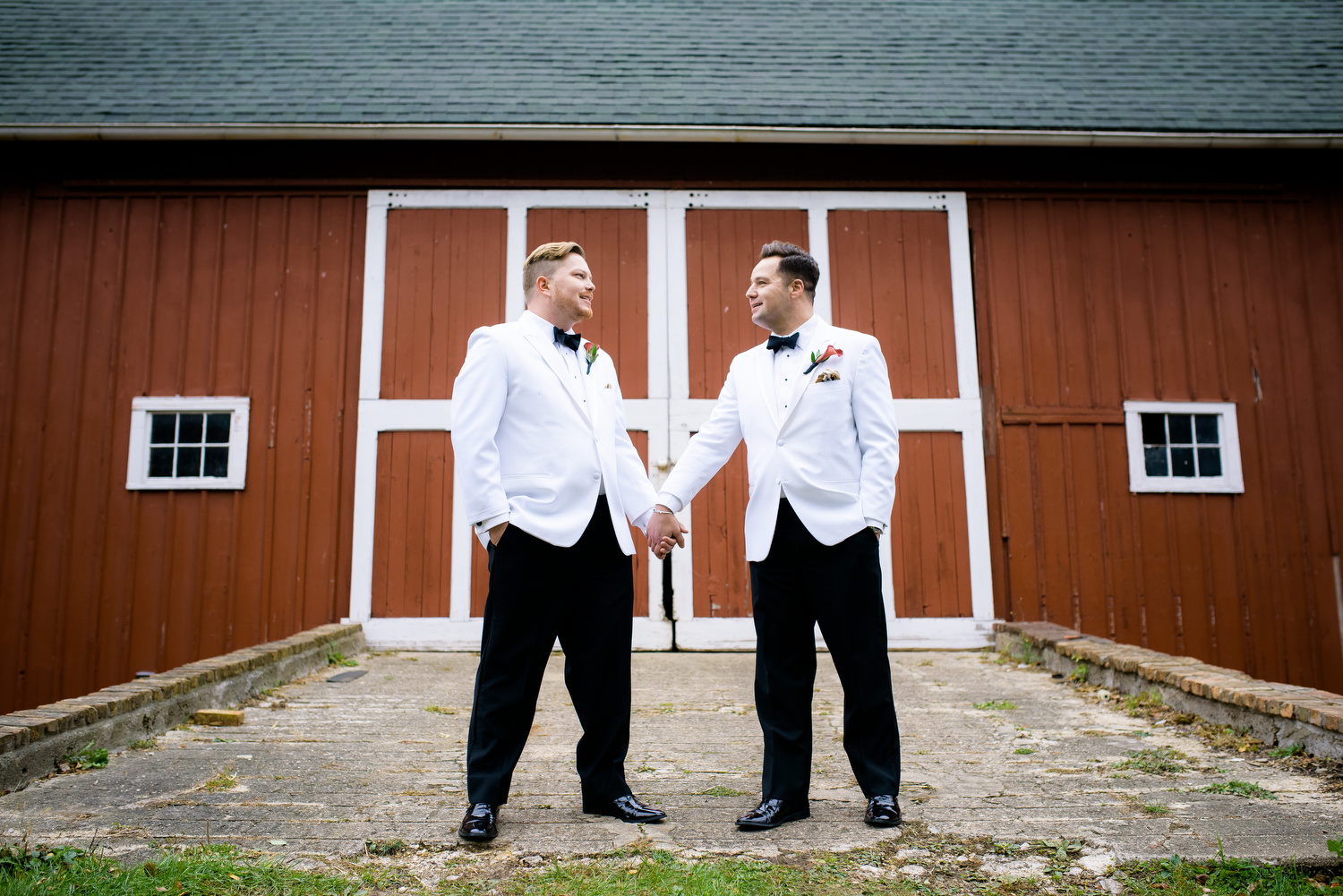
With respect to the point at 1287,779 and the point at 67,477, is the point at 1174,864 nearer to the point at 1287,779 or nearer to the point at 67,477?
the point at 1287,779

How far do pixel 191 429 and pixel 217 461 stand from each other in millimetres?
302

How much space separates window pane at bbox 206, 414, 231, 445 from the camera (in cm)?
619

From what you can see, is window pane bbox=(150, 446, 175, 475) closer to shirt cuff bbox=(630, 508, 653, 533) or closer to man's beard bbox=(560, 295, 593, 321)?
man's beard bbox=(560, 295, 593, 321)

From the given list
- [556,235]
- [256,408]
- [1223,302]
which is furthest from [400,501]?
[1223,302]

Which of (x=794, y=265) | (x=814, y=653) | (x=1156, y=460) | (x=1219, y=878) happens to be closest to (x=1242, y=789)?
(x=1219, y=878)

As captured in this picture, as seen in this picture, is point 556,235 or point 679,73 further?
point 679,73

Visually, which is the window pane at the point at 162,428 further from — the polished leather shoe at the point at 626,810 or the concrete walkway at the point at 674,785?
the polished leather shoe at the point at 626,810

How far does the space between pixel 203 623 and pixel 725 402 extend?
4.69m

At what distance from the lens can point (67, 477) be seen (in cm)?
609

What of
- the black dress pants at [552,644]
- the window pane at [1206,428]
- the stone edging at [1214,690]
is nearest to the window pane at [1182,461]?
the window pane at [1206,428]

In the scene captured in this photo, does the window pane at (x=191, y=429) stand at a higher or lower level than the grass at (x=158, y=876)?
higher

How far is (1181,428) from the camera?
6.39 meters

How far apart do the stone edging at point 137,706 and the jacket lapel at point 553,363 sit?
1.98 meters

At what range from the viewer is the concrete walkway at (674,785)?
2312 millimetres
